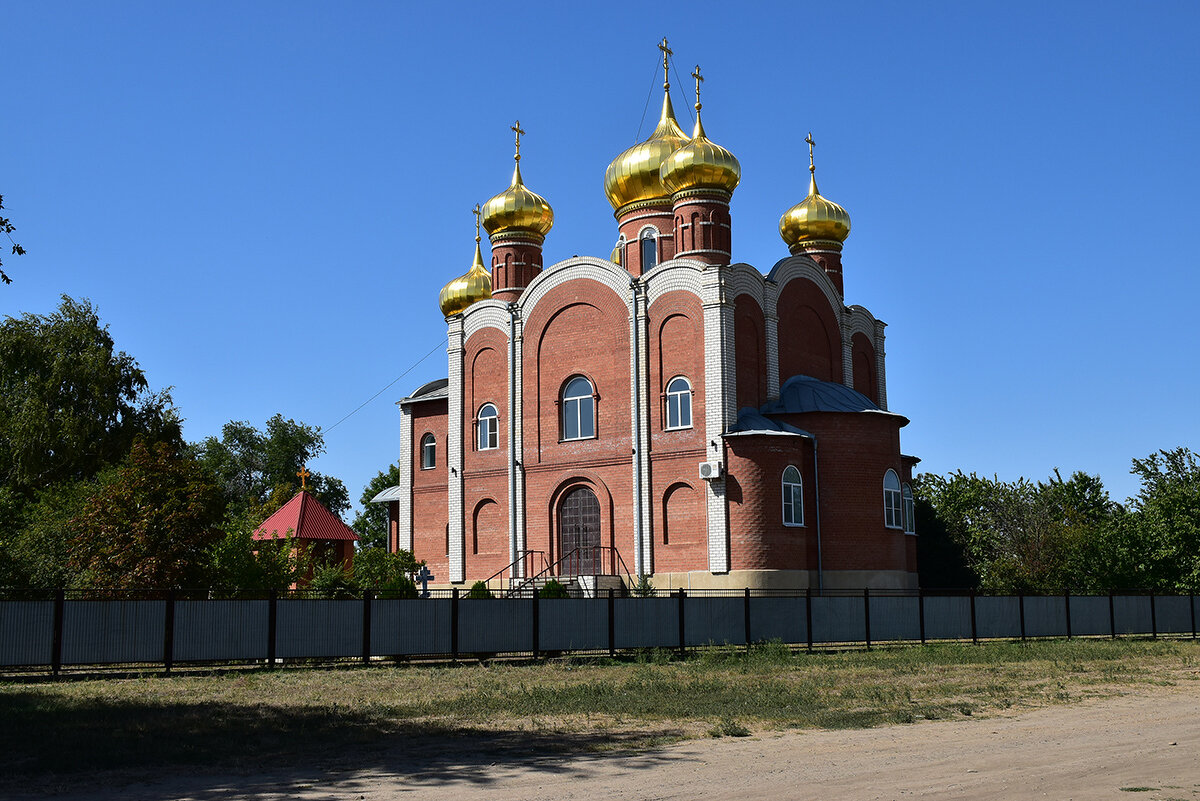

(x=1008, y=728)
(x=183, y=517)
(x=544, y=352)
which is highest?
(x=544, y=352)

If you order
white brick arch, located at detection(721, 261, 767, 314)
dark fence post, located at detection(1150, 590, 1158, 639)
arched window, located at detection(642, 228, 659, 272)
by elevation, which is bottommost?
dark fence post, located at detection(1150, 590, 1158, 639)

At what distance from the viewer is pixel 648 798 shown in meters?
8.16

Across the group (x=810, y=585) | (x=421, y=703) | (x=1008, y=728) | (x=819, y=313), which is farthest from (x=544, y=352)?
(x=1008, y=728)

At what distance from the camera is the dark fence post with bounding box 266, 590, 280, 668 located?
60.8 ft

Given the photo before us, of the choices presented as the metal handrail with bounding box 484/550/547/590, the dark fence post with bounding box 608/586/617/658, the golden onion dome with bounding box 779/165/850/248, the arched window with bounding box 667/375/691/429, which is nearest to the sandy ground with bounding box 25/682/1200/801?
the dark fence post with bounding box 608/586/617/658

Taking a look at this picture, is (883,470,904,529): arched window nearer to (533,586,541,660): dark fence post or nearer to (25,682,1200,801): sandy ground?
(533,586,541,660): dark fence post

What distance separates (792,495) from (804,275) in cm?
809

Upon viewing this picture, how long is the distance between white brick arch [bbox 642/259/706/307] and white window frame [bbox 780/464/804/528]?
5.51 m

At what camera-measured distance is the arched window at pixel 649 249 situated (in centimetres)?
3650

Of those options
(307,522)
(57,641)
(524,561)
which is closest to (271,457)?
(307,522)

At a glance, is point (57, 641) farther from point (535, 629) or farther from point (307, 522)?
point (307, 522)

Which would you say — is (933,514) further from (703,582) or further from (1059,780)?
(1059,780)

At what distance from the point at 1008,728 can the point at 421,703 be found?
22.2 ft

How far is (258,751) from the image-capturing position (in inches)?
413
